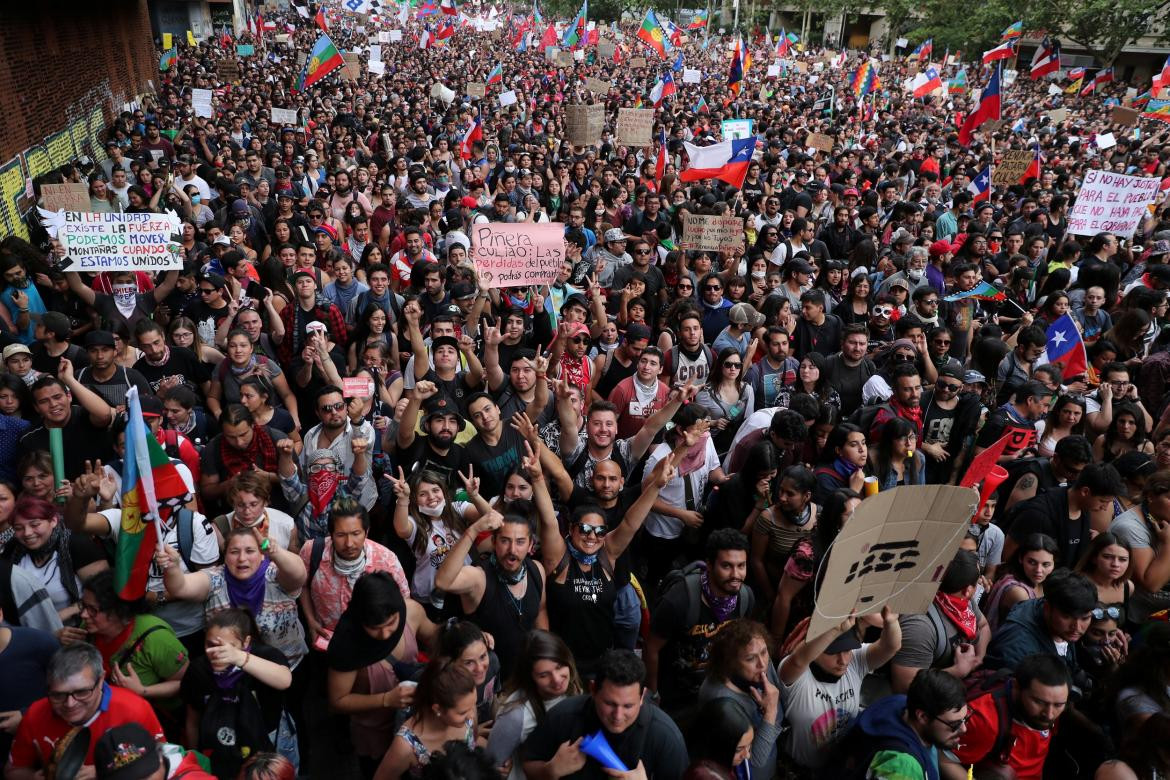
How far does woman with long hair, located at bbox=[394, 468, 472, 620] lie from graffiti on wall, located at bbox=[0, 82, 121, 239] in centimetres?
924

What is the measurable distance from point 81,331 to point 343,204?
4390 millimetres

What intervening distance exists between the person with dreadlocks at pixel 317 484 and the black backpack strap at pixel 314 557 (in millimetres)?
620

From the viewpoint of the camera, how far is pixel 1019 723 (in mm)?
3262

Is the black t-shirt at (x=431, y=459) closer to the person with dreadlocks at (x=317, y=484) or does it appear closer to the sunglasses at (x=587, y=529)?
the person with dreadlocks at (x=317, y=484)

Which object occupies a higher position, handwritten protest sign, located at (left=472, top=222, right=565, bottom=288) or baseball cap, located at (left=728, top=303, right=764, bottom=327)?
handwritten protest sign, located at (left=472, top=222, right=565, bottom=288)

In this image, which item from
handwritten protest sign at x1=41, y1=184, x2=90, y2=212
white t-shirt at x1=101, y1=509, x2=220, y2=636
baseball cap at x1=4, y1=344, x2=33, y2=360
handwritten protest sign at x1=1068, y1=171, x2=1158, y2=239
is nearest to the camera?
white t-shirt at x1=101, y1=509, x2=220, y2=636

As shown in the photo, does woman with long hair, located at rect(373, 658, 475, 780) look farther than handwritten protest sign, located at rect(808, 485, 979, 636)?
No

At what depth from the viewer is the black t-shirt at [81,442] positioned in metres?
4.78

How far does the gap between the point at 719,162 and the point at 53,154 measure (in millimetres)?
11357

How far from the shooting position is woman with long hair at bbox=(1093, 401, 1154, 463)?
18.5ft

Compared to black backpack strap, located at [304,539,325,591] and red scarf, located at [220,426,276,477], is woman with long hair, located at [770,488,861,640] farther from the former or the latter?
red scarf, located at [220,426,276,477]

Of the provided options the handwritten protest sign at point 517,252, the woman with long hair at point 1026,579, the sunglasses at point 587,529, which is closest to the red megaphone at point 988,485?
the woman with long hair at point 1026,579

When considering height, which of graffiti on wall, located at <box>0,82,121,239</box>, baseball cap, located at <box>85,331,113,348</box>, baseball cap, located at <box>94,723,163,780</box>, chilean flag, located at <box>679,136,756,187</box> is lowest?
graffiti on wall, located at <box>0,82,121,239</box>

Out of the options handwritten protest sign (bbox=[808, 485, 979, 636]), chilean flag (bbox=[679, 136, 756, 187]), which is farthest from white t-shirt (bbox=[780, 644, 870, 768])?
chilean flag (bbox=[679, 136, 756, 187])
